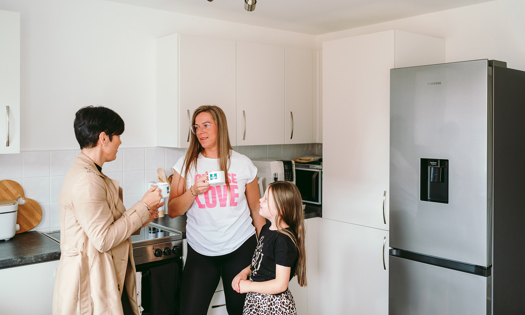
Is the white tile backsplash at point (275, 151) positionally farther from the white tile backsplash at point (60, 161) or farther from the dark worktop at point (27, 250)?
the dark worktop at point (27, 250)

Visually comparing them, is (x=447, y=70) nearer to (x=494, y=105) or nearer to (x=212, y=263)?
(x=494, y=105)

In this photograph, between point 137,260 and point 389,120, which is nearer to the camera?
point 137,260

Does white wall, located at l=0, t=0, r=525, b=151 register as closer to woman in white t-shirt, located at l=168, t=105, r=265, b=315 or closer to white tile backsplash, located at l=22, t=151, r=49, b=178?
white tile backsplash, located at l=22, t=151, r=49, b=178

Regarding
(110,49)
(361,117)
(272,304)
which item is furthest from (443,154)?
(110,49)

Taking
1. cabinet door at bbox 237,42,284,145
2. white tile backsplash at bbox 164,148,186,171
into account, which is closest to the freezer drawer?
cabinet door at bbox 237,42,284,145

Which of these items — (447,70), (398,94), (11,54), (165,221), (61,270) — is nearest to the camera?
(61,270)

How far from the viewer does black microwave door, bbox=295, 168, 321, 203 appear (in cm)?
342

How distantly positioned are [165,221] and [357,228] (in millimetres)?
1267

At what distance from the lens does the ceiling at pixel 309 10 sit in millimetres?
2986

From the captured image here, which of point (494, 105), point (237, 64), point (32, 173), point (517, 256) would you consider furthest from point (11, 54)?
point (517, 256)

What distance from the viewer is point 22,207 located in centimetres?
267

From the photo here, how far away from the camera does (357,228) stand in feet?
10.1

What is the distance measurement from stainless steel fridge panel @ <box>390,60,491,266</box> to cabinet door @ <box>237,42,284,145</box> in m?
1.00

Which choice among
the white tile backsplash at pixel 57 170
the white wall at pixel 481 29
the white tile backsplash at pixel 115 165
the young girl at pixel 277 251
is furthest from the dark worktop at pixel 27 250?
the white wall at pixel 481 29
